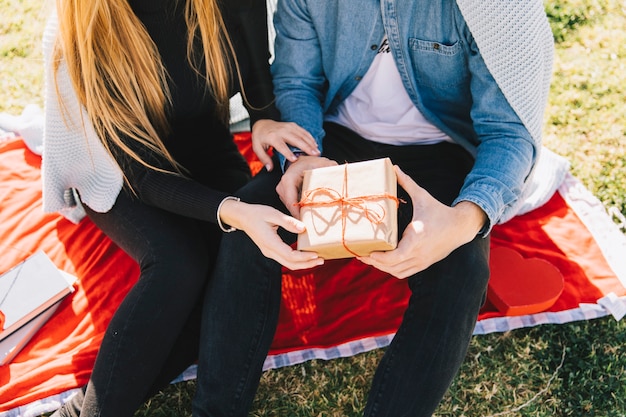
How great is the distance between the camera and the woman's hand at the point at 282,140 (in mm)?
1861

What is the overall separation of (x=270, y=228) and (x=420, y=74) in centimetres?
72

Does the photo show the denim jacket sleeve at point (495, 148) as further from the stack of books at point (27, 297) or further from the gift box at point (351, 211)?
the stack of books at point (27, 297)

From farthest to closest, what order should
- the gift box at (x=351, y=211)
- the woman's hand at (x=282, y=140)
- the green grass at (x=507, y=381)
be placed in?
the green grass at (x=507, y=381), the woman's hand at (x=282, y=140), the gift box at (x=351, y=211)

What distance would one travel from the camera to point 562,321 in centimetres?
212

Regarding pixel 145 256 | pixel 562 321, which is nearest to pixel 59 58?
pixel 145 256

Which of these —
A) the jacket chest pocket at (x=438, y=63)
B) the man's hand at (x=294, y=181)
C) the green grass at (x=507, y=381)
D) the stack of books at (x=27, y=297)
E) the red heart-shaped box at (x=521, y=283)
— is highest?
the jacket chest pocket at (x=438, y=63)

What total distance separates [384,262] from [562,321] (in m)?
0.99

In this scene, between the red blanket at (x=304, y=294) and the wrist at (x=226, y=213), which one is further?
the red blanket at (x=304, y=294)

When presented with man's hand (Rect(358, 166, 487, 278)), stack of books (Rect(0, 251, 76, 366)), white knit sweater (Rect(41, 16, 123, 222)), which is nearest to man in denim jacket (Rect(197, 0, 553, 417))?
man's hand (Rect(358, 166, 487, 278))

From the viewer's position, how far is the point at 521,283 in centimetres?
213

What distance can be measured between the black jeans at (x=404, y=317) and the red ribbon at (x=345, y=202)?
0.91 feet

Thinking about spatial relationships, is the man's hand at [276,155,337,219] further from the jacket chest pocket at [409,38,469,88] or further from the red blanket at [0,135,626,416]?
the red blanket at [0,135,626,416]

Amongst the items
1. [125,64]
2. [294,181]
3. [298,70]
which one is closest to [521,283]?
[294,181]

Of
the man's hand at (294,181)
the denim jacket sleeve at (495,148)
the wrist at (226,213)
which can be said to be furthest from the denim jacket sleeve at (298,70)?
the denim jacket sleeve at (495,148)
